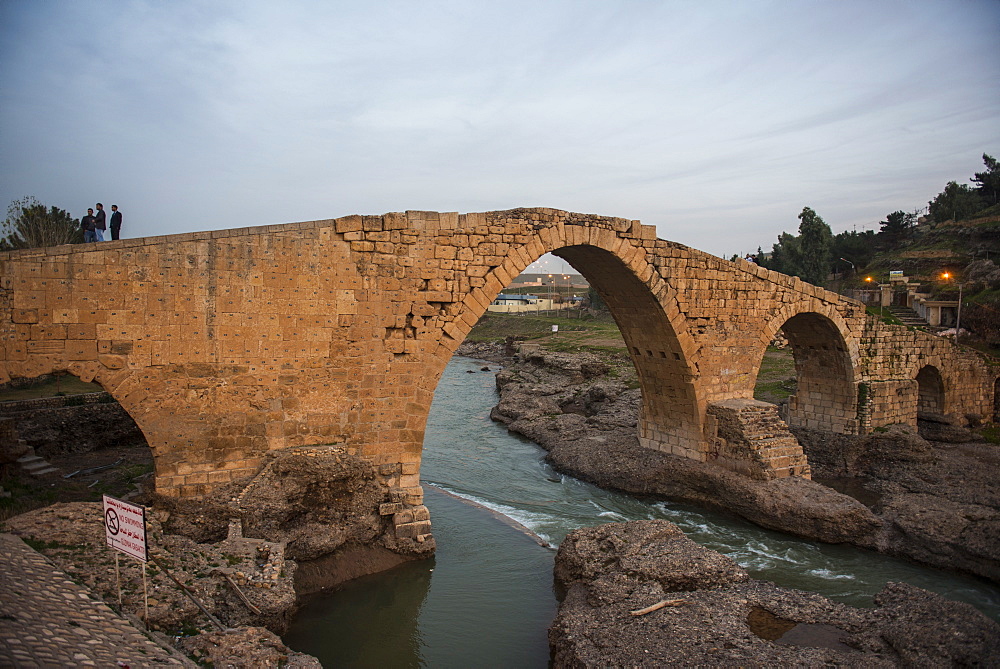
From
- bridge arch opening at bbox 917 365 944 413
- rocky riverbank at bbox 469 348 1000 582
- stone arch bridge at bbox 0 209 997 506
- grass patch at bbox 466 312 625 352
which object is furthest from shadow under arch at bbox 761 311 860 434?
grass patch at bbox 466 312 625 352

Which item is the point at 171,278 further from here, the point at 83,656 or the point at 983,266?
the point at 983,266

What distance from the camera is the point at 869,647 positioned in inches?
223

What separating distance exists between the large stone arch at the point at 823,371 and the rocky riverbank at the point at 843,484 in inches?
23.5

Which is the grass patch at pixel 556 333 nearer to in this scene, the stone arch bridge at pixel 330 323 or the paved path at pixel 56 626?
the stone arch bridge at pixel 330 323

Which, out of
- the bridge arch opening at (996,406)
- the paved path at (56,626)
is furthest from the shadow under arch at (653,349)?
the bridge arch opening at (996,406)

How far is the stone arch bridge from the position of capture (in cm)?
704

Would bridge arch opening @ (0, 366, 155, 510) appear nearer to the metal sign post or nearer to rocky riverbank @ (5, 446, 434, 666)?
rocky riverbank @ (5, 446, 434, 666)

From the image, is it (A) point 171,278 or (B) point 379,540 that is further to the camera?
(B) point 379,540

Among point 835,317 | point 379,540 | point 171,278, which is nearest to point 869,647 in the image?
point 379,540

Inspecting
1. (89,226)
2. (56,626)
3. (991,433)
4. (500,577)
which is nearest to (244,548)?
(56,626)

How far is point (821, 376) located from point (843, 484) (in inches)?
126

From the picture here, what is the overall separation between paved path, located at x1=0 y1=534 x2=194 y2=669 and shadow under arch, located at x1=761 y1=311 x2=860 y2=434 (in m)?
13.2

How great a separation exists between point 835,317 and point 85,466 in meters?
14.8

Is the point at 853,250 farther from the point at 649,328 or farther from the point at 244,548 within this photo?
the point at 244,548
